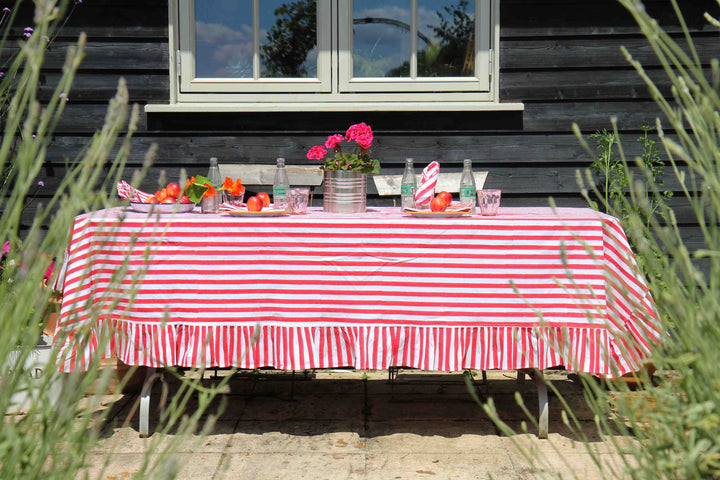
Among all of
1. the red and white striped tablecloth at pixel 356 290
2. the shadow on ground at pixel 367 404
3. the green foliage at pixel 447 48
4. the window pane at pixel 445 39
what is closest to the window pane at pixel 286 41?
the green foliage at pixel 447 48

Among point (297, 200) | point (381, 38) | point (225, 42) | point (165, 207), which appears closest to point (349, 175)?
point (297, 200)

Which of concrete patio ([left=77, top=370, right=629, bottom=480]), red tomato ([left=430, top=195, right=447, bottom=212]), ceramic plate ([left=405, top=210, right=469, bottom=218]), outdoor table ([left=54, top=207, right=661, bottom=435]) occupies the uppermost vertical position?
red tomato ([left=430, top=195, right=447, bottom=212])

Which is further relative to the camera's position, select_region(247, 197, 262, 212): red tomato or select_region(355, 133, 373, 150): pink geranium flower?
select_region(355, 133, 373, 150): pink geranium flower

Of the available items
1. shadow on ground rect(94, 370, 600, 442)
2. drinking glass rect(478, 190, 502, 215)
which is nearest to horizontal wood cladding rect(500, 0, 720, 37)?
drinking glass rect(478, 190, 502, 215)

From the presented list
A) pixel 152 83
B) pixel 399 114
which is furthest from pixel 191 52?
pixel 399 114

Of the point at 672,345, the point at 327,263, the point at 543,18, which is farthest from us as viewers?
the point at 543,18

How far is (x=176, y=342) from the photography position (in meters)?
2.88

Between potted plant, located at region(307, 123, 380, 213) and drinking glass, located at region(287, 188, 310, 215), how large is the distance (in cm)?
11

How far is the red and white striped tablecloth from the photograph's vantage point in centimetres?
280

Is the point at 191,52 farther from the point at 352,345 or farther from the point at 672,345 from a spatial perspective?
the point at 672,345

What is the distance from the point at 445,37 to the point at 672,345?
11.2 ft

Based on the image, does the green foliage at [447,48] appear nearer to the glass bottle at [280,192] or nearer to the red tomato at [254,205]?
the glass bottle at [280,192]

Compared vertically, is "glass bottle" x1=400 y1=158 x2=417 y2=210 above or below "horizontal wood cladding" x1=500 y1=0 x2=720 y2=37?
below

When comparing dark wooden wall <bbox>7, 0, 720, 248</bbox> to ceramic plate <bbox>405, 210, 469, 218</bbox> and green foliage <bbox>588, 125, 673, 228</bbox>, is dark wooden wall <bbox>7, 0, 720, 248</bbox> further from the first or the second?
ceramic plate <bbox>405, 210, 469, 218</bbox>
